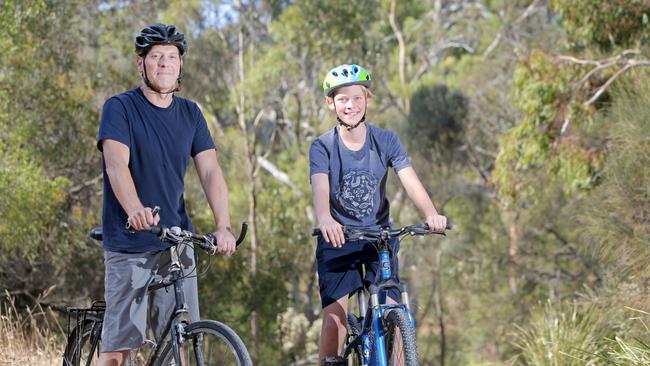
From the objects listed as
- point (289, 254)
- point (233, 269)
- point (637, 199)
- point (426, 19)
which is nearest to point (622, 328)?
point (637, 199)

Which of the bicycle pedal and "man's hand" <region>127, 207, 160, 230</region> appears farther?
the bicycle pedal

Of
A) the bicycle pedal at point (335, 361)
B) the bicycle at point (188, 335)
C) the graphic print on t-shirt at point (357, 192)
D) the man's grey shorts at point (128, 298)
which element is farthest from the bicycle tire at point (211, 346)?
the graphic print on t-shirt at point (357, 192)

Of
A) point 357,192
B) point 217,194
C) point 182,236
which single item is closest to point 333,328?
point 357,192

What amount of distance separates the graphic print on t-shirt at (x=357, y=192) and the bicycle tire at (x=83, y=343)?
125 centimetres

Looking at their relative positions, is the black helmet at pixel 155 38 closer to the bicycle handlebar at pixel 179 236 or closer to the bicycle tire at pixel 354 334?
the bicycle handlebar at pixel 179 236

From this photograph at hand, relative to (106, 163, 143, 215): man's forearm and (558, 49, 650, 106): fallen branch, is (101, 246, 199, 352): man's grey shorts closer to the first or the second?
(106, 163, 143, 215): man's forearm

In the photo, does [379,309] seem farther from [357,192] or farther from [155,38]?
[155,38]

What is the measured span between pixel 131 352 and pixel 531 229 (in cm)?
2922

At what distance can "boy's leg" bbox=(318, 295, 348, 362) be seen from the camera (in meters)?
5.18

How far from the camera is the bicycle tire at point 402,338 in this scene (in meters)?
4.38

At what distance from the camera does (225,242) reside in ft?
14.0

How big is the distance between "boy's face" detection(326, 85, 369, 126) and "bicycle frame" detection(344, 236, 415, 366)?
2.10ft

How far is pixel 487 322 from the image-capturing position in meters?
32.9

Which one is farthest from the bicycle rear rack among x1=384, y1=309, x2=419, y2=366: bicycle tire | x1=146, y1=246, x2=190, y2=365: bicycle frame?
x1=384, y1=309, x2=419, y2=366: bicycle tire
